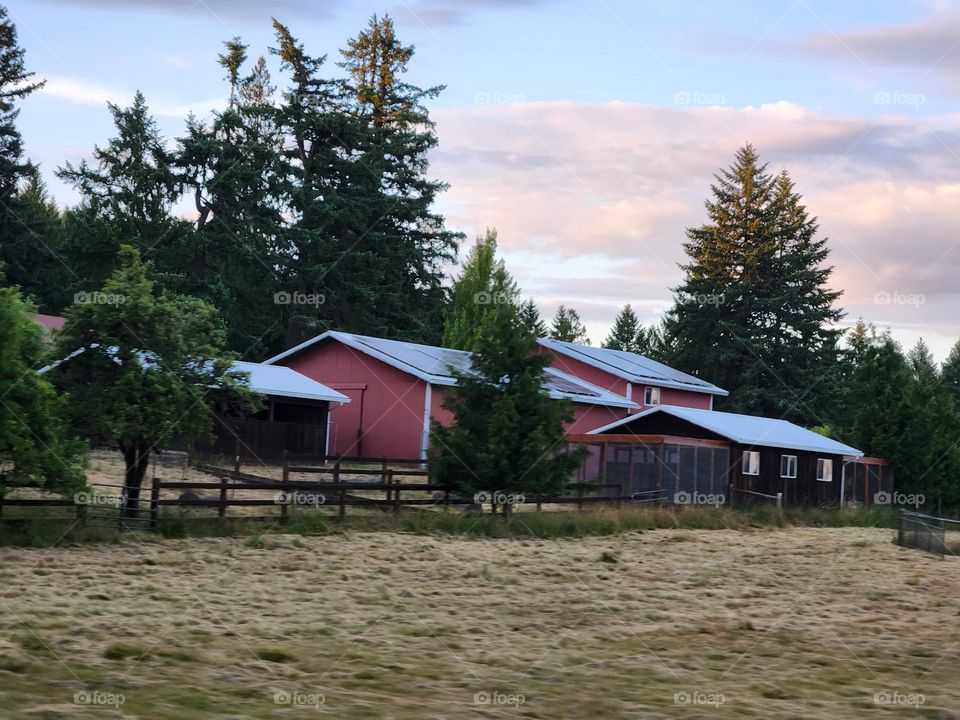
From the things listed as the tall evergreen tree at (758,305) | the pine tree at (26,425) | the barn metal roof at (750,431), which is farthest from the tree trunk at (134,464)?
the tall evergreen tree at (758,305)

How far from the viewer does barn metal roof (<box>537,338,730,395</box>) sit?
175 feet

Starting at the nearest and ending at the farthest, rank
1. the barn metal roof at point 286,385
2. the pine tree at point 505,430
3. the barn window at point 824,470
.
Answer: the pine tree at point 505,430
the barn metal roof at point 286,385
the barn window at point 824,470

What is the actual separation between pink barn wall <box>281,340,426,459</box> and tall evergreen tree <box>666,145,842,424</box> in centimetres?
2860

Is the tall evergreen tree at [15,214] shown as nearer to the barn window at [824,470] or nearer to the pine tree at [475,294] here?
the pine tree at [475,294]

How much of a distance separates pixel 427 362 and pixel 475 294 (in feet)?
54.6

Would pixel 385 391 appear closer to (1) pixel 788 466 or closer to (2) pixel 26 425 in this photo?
(1) pixel 788 466

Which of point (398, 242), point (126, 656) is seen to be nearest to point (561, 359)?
point (398, 242)

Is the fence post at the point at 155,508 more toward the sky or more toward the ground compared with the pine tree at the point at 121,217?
more toward the ground

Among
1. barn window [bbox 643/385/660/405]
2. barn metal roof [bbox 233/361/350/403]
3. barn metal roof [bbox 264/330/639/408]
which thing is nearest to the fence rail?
barn metal roof [bbox 264/330/639/408]

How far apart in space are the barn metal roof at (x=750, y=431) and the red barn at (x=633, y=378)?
8709 millimetres

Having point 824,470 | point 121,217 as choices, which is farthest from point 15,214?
point 824,470

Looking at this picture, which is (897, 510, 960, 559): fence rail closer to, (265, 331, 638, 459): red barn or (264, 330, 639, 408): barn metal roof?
(264, 330, 639, 408): barn metal roof

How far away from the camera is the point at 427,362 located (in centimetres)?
4466

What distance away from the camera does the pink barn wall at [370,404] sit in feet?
143
